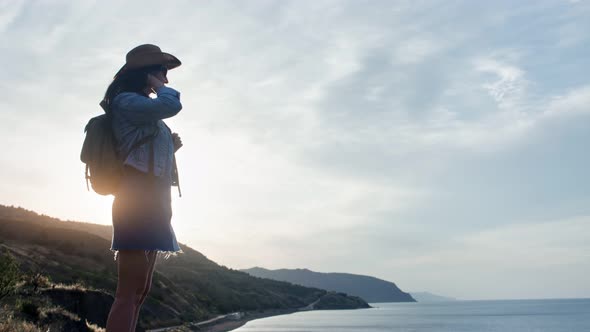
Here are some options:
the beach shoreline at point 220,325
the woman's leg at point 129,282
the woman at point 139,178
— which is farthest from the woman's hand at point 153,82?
the beach shoreline at point 220,325

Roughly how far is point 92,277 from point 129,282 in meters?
44.8

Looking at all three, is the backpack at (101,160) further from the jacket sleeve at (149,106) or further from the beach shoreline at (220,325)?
the beach shoreline at (220,325)

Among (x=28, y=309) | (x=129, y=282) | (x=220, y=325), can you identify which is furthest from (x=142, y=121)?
(x=220, y=325)

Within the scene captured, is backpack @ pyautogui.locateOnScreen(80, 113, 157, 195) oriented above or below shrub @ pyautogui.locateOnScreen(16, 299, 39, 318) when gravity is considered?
above

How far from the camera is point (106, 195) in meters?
3.66

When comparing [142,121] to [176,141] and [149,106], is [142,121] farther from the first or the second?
[176,141]

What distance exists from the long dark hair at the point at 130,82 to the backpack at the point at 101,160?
38cm

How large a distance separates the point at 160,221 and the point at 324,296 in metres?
203

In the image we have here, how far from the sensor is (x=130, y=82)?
3.96 meters

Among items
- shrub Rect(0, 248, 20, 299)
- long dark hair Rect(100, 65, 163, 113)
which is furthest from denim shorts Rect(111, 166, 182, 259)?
shrub Rect(0, 248, 20, 299)

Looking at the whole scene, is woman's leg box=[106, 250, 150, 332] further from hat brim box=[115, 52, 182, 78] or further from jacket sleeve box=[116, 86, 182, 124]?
hat brim box=[115, 52, 182, 78]

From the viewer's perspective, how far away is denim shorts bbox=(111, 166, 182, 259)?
3.54 m

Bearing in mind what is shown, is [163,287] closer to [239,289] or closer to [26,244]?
[26,244]

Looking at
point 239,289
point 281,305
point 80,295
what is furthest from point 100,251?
point 281,305
